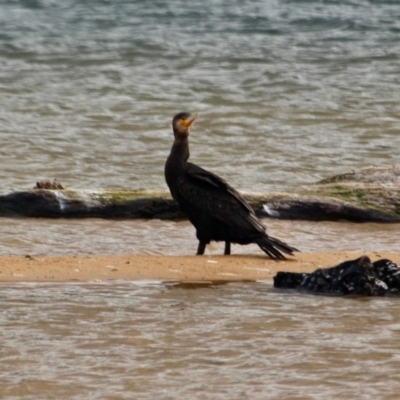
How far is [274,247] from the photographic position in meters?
8.26

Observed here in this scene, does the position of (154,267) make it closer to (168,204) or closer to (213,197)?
(213,197)

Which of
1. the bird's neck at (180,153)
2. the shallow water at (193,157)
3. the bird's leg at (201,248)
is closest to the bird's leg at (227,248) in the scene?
the bird's leg at (201,248)

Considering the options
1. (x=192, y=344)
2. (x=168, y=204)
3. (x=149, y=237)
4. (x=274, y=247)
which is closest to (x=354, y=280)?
(x=274, y=247)

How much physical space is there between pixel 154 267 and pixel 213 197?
954mm

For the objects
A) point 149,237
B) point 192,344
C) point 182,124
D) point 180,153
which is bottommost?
point 149,237

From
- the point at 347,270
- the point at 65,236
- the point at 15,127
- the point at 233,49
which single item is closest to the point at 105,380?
the point at 347,270

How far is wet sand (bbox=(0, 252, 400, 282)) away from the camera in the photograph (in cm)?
750

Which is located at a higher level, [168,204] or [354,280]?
[354,280]

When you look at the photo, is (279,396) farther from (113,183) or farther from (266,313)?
(113,183)

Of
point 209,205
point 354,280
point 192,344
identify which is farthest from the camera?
point 209,205

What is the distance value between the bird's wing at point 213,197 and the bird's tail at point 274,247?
0.25 metres

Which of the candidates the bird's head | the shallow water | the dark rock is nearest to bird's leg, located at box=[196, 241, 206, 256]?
the shallow water

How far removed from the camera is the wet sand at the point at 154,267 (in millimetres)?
7500

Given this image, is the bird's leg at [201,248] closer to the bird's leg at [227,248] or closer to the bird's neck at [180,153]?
the bird's leg at [227,248]
